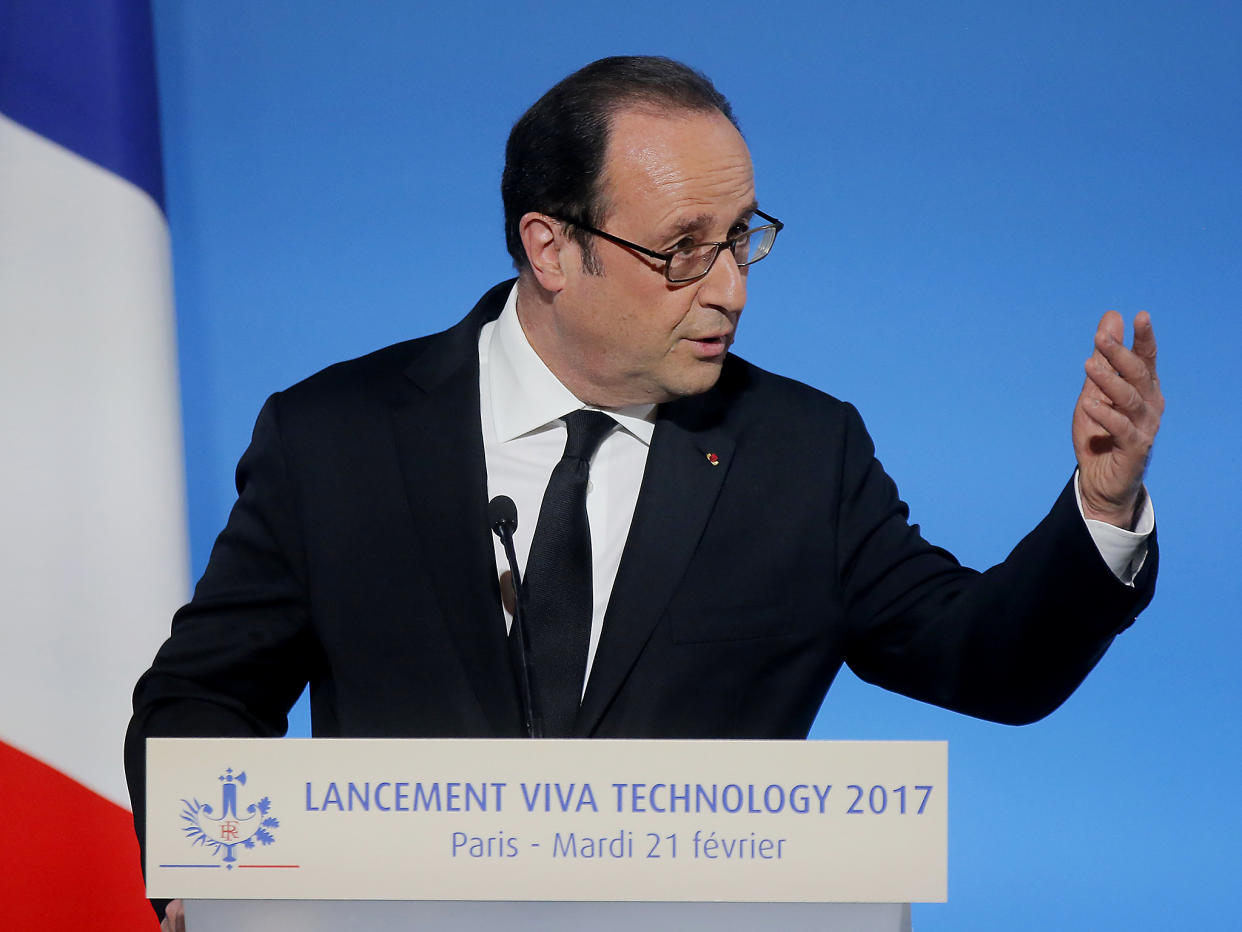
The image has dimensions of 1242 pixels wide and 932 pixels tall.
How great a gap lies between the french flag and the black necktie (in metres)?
1.02

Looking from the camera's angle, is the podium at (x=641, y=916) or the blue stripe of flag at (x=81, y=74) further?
the blue stripe of flag at (x=81, y=74)

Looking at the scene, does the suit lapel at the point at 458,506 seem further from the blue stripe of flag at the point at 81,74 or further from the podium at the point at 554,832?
the blue stripe of flag at the point at 81,74

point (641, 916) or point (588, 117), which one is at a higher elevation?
point (588, 117)

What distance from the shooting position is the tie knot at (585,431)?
157 centimetres

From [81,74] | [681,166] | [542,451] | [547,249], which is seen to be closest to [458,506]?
[542,451]

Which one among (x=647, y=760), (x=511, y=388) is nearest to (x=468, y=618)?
(x=511, y=388)

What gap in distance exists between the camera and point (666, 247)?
1546mm

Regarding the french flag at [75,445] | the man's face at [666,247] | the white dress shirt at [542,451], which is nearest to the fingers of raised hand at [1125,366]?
the man's face at [666,247]

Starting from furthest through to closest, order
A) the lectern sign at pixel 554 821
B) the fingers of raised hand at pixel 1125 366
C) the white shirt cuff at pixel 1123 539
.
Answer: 1. the white shirt cuff at pixel 1123 539
2. the fingers of raised hand at pixel 1125 366
3. the lectern sign at pixel 554 821

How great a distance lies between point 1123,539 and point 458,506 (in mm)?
709

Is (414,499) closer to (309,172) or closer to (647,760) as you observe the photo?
(647,760)

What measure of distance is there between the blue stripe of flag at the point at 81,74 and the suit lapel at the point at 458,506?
880mm

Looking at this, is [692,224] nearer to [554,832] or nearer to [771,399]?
[771,399]

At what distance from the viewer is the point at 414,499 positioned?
5.11 feet
